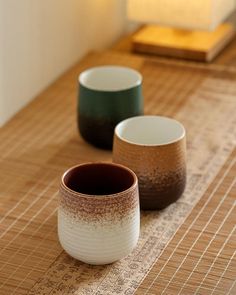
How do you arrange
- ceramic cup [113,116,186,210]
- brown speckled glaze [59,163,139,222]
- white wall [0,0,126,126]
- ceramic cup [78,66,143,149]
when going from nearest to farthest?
brown speckled glaze [59,163,139,222] < ceramic cup [113,116,186,210] < ceramic cup [78,66,143,149] < white wall [0,0,126,126]

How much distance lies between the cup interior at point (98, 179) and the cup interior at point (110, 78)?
0.30 m

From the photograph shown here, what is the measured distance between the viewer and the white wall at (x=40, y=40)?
4.49 feet

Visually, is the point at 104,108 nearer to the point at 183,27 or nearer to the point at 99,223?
the point at 99,223

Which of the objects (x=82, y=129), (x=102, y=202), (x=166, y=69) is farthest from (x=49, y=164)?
(x=166, y=69)

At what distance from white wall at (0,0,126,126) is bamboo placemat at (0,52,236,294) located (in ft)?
0.10

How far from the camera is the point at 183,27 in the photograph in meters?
1.60

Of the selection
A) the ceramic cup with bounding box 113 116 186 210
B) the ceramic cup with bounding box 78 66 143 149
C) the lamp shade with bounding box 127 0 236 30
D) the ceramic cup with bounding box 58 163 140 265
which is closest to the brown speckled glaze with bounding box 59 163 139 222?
the ceramic cup with bounding box 58 163 140 265

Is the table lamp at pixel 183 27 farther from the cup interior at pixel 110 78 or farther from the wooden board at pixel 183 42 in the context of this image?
the cup interior at pixel 110 78

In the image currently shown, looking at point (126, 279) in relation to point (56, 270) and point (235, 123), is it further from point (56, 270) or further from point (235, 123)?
point (235, 123)

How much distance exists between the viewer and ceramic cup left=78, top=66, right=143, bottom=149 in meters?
1.23

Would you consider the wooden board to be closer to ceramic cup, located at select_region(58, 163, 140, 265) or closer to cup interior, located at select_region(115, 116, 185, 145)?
cup interior, located at select_region(115, 116, 185, 145)

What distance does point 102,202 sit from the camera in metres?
0.93

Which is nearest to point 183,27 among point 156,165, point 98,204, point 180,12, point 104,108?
point 180,12

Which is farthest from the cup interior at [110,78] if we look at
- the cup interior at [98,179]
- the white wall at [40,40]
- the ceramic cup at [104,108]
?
the cup interior at [98,179]
